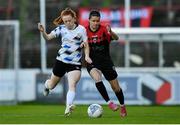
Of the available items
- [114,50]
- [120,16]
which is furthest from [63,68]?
[120,16]

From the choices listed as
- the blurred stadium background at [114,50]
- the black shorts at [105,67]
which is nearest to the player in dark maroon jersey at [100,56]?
the black shorts at [105,67]

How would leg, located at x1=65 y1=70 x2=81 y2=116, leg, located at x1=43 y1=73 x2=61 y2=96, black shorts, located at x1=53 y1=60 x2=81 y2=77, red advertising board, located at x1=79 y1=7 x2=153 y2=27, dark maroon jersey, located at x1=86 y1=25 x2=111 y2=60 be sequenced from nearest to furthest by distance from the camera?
1. leg, located at x1=65 y1=70 x2=81 y2=116
2. black shorts, located at x1=53 y1=60 x2=81 y2=77
3. dark maroon jersey, located at x1=86 y1=25 x2=111 y2=60
4. leg, located at x1=43 y1=73 x2=61 y2=96
5. red advertising board, located at x1=79 y1=7 x2=153 y2=27

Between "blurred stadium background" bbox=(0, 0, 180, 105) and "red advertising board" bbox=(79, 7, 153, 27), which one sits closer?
"blurred stadium background" bbox=(0, 0, 180, 105)

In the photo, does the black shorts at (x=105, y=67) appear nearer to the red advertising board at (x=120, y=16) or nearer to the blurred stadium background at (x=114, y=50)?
the blurred stadium background at (x=114, y=50)

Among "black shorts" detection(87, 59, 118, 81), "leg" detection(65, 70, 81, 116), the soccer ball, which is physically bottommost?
the soccer ball

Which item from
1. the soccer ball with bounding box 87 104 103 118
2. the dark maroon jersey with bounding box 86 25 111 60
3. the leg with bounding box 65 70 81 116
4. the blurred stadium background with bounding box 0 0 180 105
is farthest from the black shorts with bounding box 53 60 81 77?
the blurred stadium background with bounding box 0 0 180 105

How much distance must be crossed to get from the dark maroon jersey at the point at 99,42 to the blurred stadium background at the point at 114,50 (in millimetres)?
7065

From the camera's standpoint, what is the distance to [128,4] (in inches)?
1064

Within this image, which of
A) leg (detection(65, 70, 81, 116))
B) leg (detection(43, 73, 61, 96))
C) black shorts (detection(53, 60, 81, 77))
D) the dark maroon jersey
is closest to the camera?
leg (detection(65, 70, 81, 116))

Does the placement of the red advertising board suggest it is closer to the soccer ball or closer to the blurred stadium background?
the blurred stadium background

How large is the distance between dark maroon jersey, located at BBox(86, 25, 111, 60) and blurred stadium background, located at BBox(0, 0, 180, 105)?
707 cm

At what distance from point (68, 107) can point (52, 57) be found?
1046 centimetres

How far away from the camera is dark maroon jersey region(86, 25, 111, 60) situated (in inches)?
671

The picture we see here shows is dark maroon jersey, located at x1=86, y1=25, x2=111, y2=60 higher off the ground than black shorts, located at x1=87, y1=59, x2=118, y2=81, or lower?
higher
